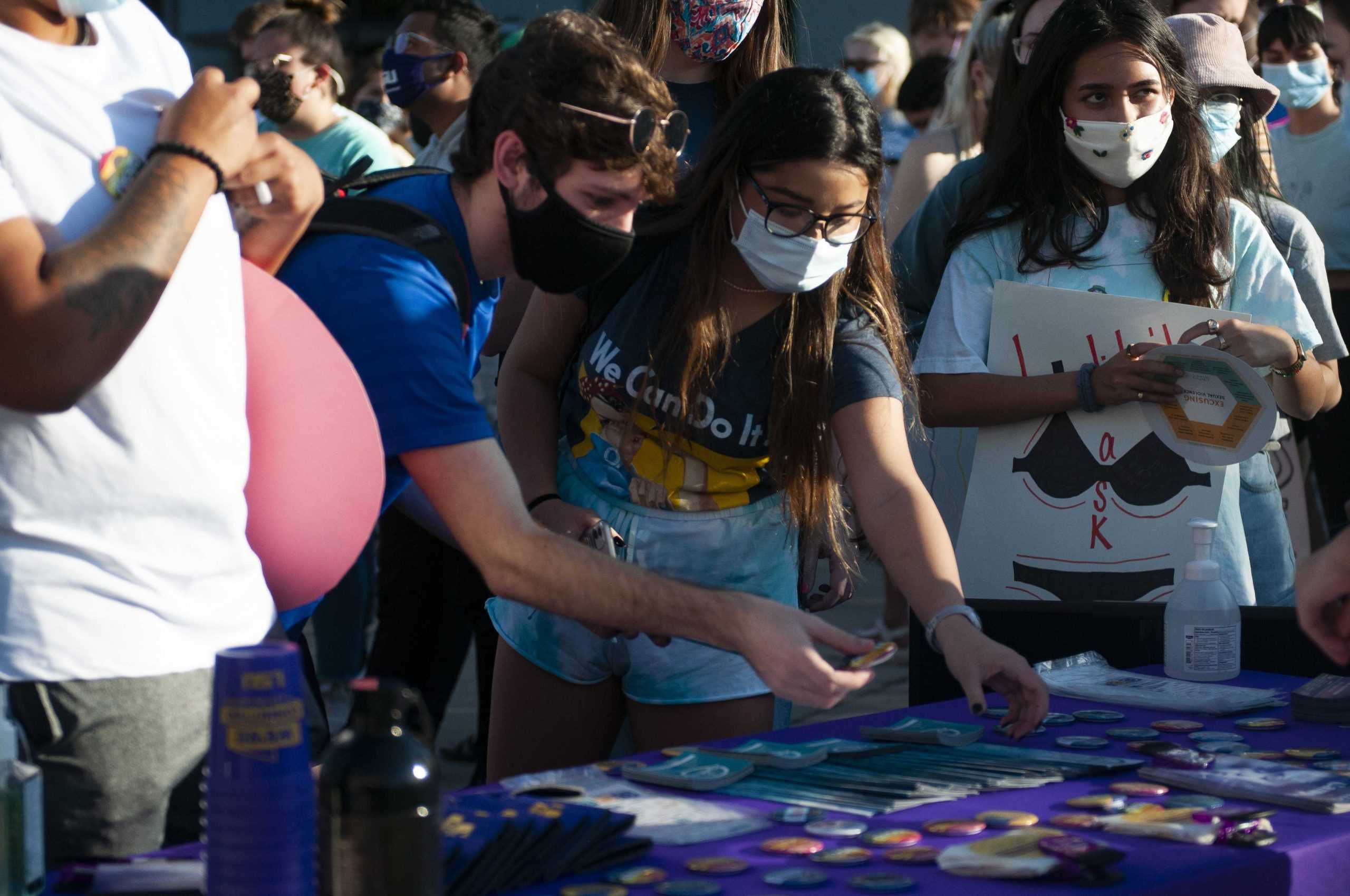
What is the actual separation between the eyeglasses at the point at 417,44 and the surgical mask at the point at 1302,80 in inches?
106

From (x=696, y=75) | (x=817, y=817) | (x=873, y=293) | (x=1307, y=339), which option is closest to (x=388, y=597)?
(x=696, y=75)

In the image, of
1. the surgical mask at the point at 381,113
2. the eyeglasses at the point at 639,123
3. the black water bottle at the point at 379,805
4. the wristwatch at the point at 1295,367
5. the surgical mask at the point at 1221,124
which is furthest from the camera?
the surgical mask at the point at 381,113

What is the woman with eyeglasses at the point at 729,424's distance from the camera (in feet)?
7.25

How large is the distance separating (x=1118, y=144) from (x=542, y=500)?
1254mm

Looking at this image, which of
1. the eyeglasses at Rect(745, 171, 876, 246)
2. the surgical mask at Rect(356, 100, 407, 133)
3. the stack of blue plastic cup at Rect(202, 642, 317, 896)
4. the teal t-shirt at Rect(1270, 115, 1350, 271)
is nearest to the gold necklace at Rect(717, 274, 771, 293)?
the eyeglasses at Rect(745, 171, 876, 246)

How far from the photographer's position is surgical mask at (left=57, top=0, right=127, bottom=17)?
141 cm

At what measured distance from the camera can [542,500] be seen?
229cm

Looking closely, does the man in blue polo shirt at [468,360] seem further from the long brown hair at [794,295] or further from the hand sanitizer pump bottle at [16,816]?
the hand sanitizer pump bottle at [16,816]

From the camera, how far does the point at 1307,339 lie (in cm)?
283

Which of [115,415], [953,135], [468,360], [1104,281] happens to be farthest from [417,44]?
[115,415]

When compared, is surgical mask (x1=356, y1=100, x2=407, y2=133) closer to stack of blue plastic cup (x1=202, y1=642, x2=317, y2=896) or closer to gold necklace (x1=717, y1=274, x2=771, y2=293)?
gold necklace (x1=717, y1=274, x2=771, y2=293)

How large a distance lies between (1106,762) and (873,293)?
87cm

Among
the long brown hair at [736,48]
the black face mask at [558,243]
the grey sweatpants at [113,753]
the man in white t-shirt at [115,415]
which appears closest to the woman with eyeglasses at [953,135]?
the long brown hair at [736,48]

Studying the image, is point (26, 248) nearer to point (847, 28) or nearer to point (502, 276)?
point (502, 276)
